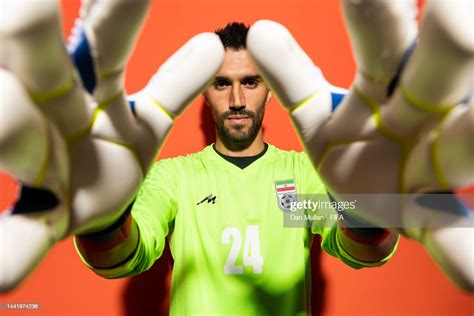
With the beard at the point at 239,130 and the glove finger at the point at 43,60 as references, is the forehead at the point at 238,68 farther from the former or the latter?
the glove finger at the point at 43,60

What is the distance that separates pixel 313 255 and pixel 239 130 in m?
0.35

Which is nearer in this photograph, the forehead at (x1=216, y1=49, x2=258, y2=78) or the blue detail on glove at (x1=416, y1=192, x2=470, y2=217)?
the blue detail on glove at (x1=416, y1=192, x2=470, y2=217)

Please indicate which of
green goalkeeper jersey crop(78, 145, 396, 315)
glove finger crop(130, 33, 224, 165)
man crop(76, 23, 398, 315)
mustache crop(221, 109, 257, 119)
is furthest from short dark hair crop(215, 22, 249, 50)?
glove finger crop(130, 33, 224, 165)

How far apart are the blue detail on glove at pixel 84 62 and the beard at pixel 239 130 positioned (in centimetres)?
52

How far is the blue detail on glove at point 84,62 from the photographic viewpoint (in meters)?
0.39

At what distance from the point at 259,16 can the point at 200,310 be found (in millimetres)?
684

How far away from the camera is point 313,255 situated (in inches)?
40.6

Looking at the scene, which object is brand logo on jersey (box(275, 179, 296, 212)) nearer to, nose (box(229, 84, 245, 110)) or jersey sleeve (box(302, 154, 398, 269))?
jersey sleeve (box(302, 154, 398, 269))

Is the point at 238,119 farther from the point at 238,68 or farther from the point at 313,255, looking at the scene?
the point at 313,255

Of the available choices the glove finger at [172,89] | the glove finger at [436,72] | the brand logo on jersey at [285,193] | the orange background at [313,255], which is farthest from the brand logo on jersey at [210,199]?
the glove finger at [436,72]

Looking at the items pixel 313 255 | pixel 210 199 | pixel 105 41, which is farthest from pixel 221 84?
pixel 105 41

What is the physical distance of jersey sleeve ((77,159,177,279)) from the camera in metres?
0.60

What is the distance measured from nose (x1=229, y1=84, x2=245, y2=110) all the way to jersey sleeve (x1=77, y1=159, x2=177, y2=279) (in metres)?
0.17

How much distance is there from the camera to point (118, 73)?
0.40 metres
